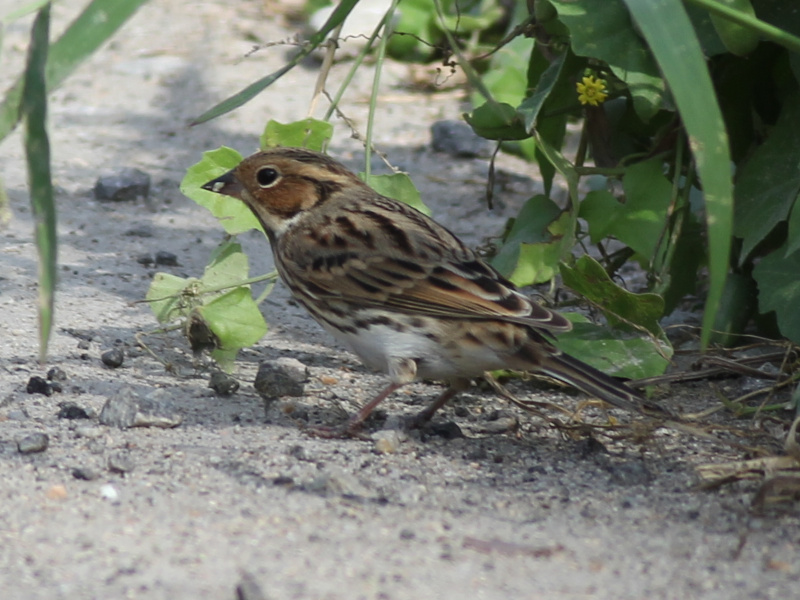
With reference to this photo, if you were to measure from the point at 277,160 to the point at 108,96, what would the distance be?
13.2ft

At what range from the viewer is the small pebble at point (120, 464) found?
3350 mm

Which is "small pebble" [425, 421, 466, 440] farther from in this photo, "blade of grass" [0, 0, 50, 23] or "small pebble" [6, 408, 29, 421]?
"blade of grass" [0, 0, 50, 23]

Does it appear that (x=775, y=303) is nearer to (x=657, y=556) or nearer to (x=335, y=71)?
(x=657, y=556)

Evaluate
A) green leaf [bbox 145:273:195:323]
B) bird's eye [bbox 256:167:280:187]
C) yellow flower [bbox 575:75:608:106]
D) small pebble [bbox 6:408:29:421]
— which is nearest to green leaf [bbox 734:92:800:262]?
yellow flower [bbox 575:75:608:106]

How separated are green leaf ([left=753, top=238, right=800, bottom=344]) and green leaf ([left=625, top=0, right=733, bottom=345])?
1.41 m

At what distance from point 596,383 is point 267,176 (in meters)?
1.60

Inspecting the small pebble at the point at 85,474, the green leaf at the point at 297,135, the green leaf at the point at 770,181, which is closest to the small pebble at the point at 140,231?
the green leaf at the point at 297,135

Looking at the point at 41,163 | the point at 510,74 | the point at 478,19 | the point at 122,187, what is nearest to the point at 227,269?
the point at 41,163

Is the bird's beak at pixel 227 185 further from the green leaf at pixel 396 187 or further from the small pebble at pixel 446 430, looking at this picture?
the small pebble at pixel 446 430

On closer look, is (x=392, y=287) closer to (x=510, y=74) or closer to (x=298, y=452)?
(x=298, y=452)

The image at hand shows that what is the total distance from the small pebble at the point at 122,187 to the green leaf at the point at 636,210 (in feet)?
9.29

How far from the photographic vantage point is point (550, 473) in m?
3.58

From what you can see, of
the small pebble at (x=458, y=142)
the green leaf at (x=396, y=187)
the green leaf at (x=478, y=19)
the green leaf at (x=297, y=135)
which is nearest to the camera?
the green leaf at (x=297, y=135)

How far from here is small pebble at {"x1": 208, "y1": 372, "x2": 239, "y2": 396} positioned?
4266mm
